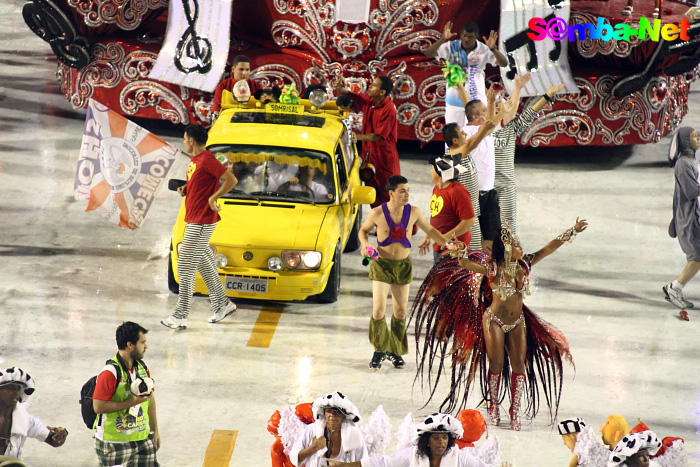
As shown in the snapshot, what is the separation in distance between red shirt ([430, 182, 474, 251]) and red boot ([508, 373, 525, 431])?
171cm

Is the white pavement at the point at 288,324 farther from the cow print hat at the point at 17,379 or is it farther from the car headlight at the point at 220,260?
the cow print hat at the point at 17,379

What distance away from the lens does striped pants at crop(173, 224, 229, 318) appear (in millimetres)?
10336

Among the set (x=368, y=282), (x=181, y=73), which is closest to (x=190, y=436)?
(x=368, y=282)

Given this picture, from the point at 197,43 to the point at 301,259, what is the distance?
5668 millimetres

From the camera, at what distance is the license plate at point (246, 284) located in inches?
417

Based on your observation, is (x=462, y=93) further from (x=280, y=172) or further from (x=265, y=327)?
(x=265, y=327)

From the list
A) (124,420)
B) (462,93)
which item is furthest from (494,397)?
(462,93)

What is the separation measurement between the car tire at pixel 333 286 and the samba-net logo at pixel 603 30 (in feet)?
17.6

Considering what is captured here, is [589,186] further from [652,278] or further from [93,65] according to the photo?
[93,65]

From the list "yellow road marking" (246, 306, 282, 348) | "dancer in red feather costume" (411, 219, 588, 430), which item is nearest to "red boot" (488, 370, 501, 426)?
"dancer in red feather costume" (411, 219, 588, 430)

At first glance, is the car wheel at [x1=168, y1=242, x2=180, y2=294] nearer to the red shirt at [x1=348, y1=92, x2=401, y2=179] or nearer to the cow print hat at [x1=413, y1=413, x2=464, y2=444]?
the red shirt at [x1=348, y1=92, x2=401, y2=179]

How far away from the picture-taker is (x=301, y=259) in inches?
418

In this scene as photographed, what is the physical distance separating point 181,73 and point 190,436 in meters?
7.84

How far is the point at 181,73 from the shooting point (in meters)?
15.4
